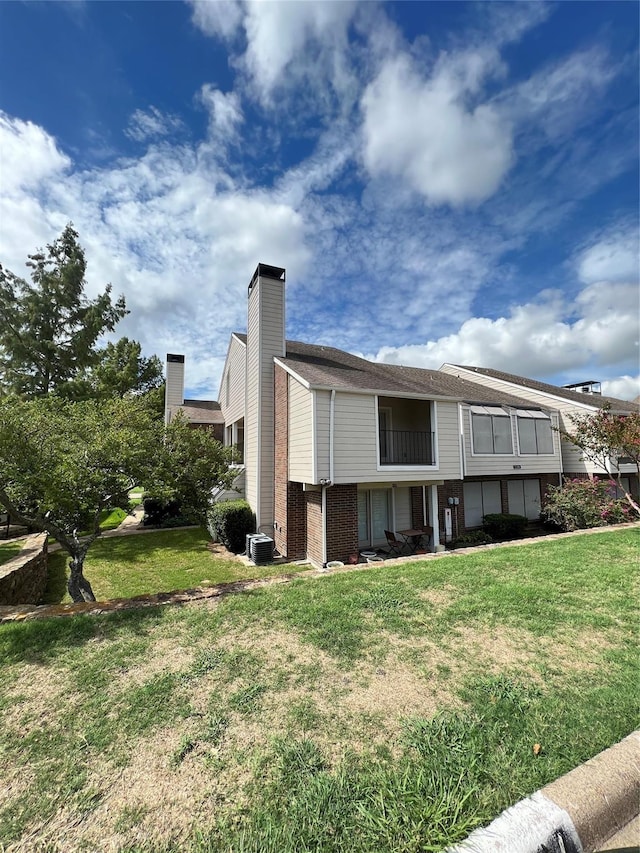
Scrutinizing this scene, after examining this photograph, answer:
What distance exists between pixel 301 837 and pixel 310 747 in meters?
0.59

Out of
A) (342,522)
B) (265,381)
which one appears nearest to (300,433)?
(342,522)

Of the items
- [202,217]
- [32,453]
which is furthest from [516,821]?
[202,217]

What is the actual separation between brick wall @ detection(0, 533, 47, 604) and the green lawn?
296 millimetres

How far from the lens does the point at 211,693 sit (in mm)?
3098

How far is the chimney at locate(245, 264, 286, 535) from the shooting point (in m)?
12.1

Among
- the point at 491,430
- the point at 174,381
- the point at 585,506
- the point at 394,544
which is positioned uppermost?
the point at 174,381

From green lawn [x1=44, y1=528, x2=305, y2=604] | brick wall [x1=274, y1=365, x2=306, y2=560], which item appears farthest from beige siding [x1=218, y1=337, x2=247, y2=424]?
green lawn [x1=44, y1=528, x2=305, y2=604]

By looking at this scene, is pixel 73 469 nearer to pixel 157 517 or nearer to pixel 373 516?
pixel 373 516

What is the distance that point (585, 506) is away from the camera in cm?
1288

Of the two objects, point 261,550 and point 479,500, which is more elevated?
point 479,500

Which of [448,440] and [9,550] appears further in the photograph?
[448,440]

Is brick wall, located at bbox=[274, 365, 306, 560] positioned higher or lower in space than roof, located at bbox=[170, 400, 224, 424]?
lower

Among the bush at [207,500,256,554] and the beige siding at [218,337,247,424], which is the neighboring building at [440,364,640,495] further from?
the bush at [207,500,256,554]

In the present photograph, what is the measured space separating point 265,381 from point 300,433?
119 inches
